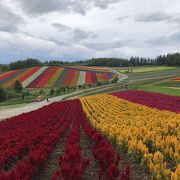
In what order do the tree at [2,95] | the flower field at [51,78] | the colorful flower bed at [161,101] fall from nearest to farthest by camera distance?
1. the colorful flower bed at [161,101]
2. the tree at [2,95]
3. the flower field at [51,78]

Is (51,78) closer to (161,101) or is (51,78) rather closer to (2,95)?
(2,95)

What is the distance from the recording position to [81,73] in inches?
4360

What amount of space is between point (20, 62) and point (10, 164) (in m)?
163

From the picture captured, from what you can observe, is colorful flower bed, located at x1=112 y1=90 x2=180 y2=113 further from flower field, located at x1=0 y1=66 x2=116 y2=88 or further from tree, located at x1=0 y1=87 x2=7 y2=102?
flower field, located at x1=0 y1=66 x2=116 y2=88

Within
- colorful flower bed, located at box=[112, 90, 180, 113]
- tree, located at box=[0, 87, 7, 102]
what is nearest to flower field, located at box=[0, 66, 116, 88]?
tree, located at box=[0, 87, 7, 102]

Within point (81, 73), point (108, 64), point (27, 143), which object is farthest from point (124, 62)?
point (27, 143)

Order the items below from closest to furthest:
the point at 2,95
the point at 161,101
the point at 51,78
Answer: the point at 161,101 < the point at 2,95 < the point at 51,78

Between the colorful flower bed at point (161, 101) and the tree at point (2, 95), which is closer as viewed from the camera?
the colorful flower bed at point (161, 101)

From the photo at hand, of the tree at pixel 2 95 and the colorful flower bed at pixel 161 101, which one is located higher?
the colorful flower bed at pixel 161 101

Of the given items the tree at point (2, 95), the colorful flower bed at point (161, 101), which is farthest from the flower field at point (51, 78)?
the colorful flower bed at point (161, 101)

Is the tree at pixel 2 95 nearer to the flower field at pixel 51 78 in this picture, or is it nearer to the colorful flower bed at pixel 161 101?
the flower field at pixel 51 78

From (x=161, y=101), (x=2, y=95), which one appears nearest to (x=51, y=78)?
(x=2, y=95)

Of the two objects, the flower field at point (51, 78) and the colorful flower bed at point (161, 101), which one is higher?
the colorful flower bed at point (161, 101)

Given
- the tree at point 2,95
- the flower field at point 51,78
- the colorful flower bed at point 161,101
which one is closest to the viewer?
the colorful flower bed at point 161,101
